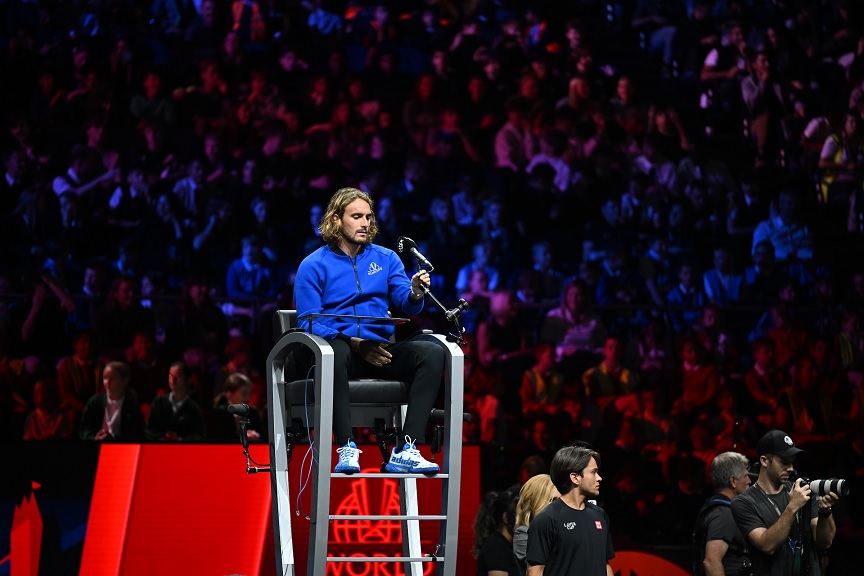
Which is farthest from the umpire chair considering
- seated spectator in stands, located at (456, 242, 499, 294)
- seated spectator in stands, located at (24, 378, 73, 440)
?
seated spectator in stands, located at (456, 242, 499, 294)

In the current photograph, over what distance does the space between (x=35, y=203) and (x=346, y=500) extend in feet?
14.9

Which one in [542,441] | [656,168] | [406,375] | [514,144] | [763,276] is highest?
[514,144]

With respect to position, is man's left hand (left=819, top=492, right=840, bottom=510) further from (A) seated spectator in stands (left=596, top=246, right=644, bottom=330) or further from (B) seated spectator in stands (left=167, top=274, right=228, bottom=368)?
(B) seated spectator in stands (left=167, top=274, right=228, bottom=368)

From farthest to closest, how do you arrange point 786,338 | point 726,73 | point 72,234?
point 726,73 → point 72,234 → point 786,338

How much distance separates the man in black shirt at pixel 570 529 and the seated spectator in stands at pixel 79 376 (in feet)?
16.2

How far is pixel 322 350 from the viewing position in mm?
4711

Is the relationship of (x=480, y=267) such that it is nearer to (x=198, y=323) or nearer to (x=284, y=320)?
(x=198, y=323)

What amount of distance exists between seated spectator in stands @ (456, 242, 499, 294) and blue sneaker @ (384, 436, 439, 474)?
5.42 m

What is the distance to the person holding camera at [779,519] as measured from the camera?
535cm

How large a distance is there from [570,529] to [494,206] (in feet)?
20.2

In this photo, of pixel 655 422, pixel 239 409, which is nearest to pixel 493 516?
pixel 239 409

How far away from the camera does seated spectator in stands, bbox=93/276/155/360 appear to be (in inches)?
370

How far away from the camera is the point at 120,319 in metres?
9.45

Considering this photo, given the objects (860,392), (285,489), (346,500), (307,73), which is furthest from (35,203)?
(860,392)
